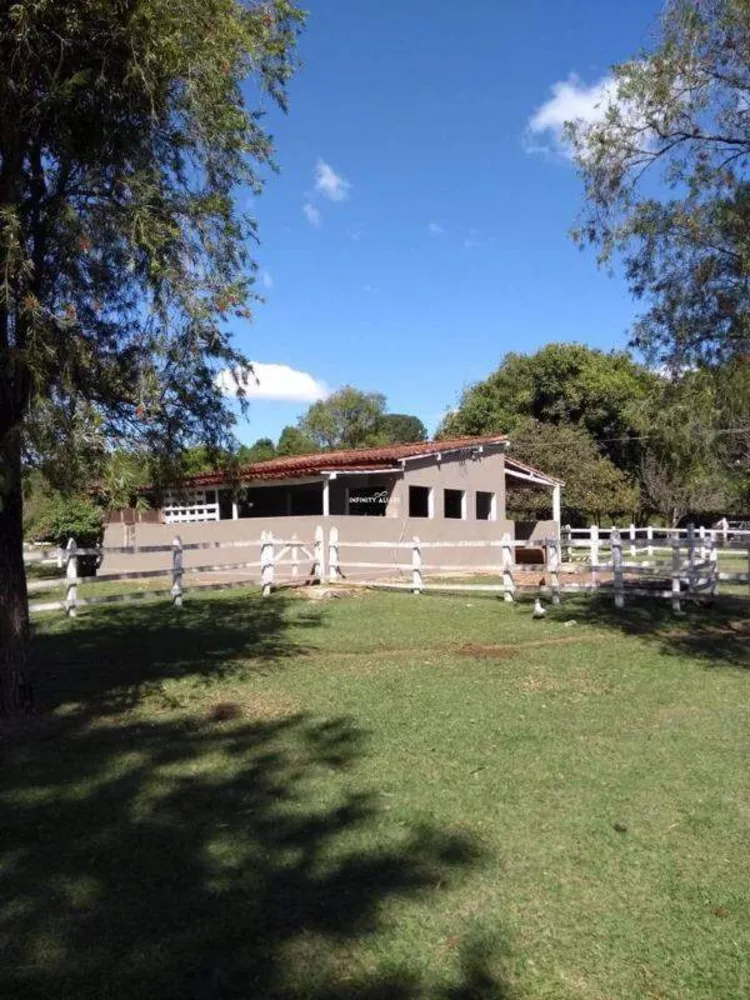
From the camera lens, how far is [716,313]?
10367mm

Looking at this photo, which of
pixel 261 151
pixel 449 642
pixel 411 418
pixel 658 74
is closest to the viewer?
pixel 261 151

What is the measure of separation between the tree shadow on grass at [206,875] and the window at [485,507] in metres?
21.2

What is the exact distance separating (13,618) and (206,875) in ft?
12.2

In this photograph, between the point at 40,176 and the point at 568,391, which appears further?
the point at 568,391

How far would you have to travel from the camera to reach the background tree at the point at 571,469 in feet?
125

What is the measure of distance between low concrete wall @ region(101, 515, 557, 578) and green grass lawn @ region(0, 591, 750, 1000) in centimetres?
1179

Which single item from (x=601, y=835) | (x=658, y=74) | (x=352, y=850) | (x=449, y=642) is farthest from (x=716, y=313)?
(x=352, y=850)

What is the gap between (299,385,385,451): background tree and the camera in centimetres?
5238

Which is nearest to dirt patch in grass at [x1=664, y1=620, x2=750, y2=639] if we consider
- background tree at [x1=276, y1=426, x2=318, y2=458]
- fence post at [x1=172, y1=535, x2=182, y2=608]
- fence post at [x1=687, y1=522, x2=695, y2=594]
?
fence post at [x1=687, y1=522, x2=695, y2=594]

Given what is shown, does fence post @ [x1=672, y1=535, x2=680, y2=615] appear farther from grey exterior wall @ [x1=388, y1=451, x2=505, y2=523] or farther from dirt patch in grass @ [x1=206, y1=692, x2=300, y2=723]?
dirt patch in grass @ [x1=206, y1=692, x2=300, y2=723]

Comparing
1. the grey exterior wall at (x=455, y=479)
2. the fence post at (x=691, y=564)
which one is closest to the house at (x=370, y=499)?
the grey exterior wall at (x=455, y=479)

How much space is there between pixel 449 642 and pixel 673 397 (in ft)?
13.8

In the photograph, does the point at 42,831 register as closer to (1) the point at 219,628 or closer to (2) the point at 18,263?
(2) the point at 18,263

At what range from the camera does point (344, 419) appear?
52.7 meters
